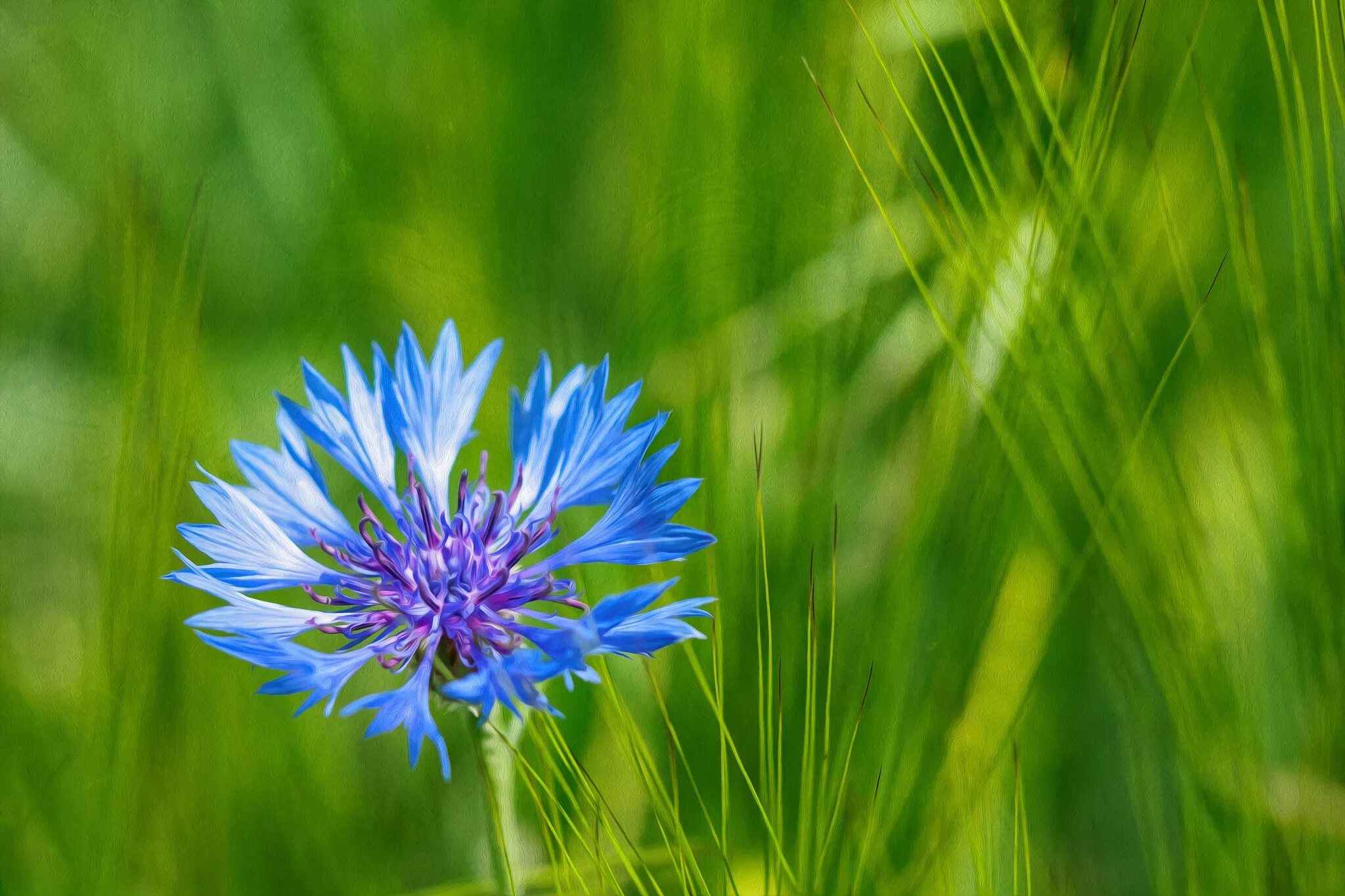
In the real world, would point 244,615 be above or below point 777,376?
below

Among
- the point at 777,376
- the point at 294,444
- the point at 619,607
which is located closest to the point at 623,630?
the point at 619,607

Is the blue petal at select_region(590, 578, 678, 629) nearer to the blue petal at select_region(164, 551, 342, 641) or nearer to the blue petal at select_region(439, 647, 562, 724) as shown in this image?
the blue petal at select_region(439, 647, 562, 724)

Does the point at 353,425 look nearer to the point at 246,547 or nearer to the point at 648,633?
the point at 246,547

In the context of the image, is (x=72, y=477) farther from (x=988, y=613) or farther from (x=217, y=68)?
(x=988, y=613)

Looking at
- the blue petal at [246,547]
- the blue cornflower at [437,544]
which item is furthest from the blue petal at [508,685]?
the blue petal at [246,547]

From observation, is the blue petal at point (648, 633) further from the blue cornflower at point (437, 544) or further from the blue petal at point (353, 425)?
the blue petal at point (353, 425)
